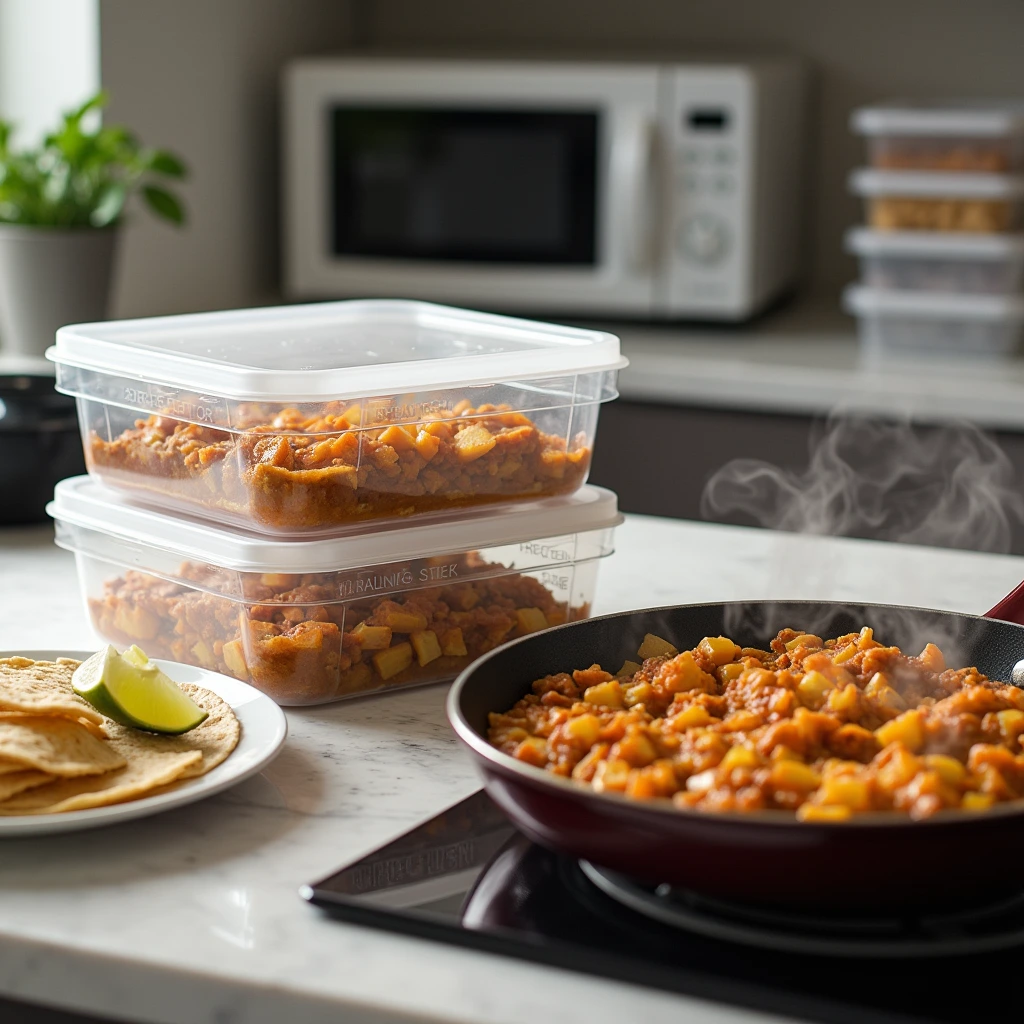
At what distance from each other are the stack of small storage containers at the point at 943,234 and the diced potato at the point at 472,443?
5.39 feet

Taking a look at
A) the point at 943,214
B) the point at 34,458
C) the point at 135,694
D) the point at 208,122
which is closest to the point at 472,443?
the point at 135,694

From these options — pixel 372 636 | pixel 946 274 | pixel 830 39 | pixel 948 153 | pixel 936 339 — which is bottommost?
pixel 372 636

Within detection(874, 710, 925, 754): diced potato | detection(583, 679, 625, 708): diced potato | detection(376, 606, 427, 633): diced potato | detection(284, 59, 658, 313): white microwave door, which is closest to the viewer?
detection(874, 710, 925, 754): diced potato

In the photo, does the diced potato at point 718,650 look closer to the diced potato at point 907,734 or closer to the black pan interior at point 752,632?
the black pan interior at point 752,632

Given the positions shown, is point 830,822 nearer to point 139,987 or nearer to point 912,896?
point 912,896

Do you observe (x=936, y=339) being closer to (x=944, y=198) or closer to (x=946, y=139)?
(x=944, y=198)

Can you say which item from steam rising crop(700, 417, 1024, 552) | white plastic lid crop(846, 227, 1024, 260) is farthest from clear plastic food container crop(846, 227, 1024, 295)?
steam rising crop(700, 417, 1024, 552)

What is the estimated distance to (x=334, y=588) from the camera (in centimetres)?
111

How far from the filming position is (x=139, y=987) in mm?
735

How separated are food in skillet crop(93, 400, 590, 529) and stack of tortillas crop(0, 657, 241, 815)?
0.19m

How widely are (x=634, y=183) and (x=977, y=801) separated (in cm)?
202

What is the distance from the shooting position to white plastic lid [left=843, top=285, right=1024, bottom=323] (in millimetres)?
2555

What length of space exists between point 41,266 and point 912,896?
2.15 meters

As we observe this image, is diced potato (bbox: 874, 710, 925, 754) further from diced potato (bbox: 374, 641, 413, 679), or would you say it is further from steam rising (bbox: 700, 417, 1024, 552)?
steam rising (bbox: 700, 417, 1024, 552)
